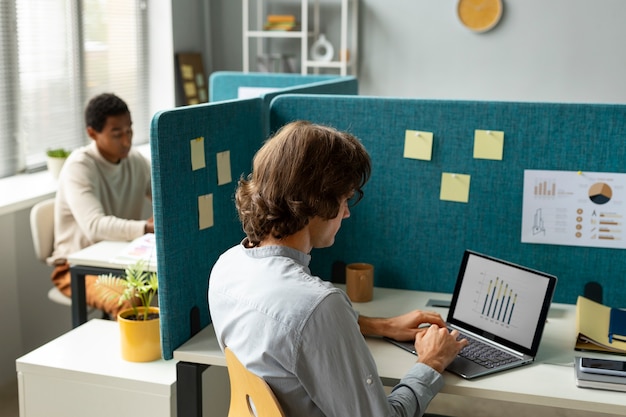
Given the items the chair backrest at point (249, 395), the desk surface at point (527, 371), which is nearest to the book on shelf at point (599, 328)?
the desk surface at point (527, 371)

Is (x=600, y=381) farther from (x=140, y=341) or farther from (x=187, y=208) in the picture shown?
(x=140, y=341)

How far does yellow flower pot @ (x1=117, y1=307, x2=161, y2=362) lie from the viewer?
2123 mm

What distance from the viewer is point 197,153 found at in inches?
75.9

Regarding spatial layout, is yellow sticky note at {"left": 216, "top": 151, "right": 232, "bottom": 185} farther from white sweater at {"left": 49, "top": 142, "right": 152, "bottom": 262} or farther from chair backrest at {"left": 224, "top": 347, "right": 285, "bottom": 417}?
white sweater at {"left": 49, "top": 142, "right": 152, "bottom": 262}

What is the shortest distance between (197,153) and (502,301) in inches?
32.5

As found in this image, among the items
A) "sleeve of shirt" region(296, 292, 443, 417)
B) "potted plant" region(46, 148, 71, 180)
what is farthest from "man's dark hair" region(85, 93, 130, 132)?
"sleeve of shirt" region(296, 292, 443, 417)

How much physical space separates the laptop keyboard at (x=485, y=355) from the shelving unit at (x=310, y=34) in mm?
3556

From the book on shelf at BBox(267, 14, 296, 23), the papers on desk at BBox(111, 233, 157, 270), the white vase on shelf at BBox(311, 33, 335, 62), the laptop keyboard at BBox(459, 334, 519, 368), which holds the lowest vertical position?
the laptop keyboard at BBox(459, 334, 519, 368)

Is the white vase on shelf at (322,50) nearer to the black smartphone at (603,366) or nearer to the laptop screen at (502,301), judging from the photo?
the laptop screen at (502,301)

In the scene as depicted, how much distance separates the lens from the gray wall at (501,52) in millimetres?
4926

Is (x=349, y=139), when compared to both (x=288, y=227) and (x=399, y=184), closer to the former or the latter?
(x=288, y=227)

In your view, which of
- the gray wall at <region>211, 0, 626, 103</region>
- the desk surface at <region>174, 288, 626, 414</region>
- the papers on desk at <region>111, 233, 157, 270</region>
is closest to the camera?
the desk surface at <region>174, 288, 626, 414</region>

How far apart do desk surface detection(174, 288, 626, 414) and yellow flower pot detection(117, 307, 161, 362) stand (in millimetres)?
222

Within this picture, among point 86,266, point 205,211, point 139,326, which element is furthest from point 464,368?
point 86,266
